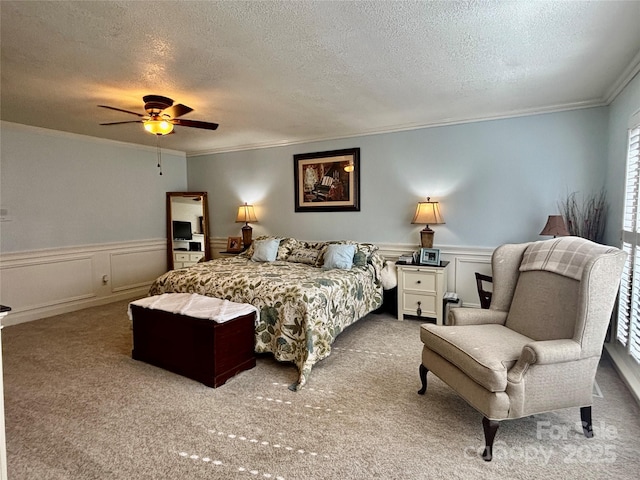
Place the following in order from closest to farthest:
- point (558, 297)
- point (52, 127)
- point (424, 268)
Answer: point (558, 297), point (424, 268), point (52, 127)

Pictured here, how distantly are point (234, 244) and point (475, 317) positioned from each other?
4011 mm

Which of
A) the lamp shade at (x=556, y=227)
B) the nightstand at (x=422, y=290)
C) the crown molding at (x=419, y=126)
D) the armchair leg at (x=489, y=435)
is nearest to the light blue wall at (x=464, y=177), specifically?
the crown molding at (x=419, y=126)

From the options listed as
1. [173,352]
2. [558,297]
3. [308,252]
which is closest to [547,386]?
[558,297]

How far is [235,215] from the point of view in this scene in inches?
237

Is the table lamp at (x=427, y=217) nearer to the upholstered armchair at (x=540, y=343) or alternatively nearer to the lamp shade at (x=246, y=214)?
the upholstered armchair at (x=540, y=343)

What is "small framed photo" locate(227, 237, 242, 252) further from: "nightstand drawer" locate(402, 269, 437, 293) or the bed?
"nightstand drawer" locate(402, 269, 437, 293)

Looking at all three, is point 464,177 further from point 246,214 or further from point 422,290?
point 246,214

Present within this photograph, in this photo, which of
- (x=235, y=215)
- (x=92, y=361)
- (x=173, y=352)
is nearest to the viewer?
(x=173, y=352)

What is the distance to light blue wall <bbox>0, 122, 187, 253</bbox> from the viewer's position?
13.9 ft

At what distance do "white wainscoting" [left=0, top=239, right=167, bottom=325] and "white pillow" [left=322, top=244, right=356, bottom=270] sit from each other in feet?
10.5

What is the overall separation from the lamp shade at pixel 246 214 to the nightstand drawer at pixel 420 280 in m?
2.62

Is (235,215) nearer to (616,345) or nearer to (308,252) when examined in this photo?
(308,252)

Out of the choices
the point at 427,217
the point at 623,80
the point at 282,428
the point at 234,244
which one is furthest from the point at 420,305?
the point at 234,244

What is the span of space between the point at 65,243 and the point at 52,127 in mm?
1465
